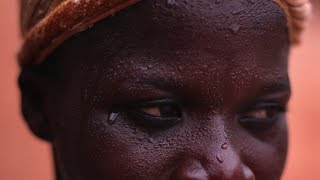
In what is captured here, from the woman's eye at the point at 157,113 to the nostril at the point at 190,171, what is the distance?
121 mm

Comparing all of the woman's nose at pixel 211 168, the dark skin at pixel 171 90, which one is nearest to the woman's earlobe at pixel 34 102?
the dark skin at pixel 171 90

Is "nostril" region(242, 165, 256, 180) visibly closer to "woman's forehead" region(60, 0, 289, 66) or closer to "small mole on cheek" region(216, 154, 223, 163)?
"small mole on cheek" region(216, 154, 223, 163)

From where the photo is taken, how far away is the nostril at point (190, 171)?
1.83 m

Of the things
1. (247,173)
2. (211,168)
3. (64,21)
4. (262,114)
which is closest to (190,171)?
(211,168)

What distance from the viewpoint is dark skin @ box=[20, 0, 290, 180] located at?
1889 mm

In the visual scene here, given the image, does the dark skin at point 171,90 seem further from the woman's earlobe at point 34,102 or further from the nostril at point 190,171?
the woman's earlobe at point 34,102

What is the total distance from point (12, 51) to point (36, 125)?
2132 millimetres

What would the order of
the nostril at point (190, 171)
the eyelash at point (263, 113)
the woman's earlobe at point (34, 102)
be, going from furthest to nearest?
the woman's earlobe at point (34, 102), the eyelash at point (263, 113), the nostril at point (190, 171)

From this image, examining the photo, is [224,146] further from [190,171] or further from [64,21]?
[64,21]

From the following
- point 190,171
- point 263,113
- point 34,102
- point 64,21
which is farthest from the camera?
point 34,102

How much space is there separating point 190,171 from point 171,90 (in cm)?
21

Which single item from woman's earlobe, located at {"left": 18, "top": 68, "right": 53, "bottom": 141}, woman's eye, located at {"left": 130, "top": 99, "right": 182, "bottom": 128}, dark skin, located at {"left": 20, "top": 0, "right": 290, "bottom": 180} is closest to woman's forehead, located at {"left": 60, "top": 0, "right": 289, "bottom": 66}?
dark skin, located at {"left": 20, "top": 0, "right": 290, "bottom": 180}

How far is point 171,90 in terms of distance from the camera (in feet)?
6.23

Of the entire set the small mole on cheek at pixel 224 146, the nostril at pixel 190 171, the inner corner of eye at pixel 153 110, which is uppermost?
the inner corner of eye at pixel 153 110
